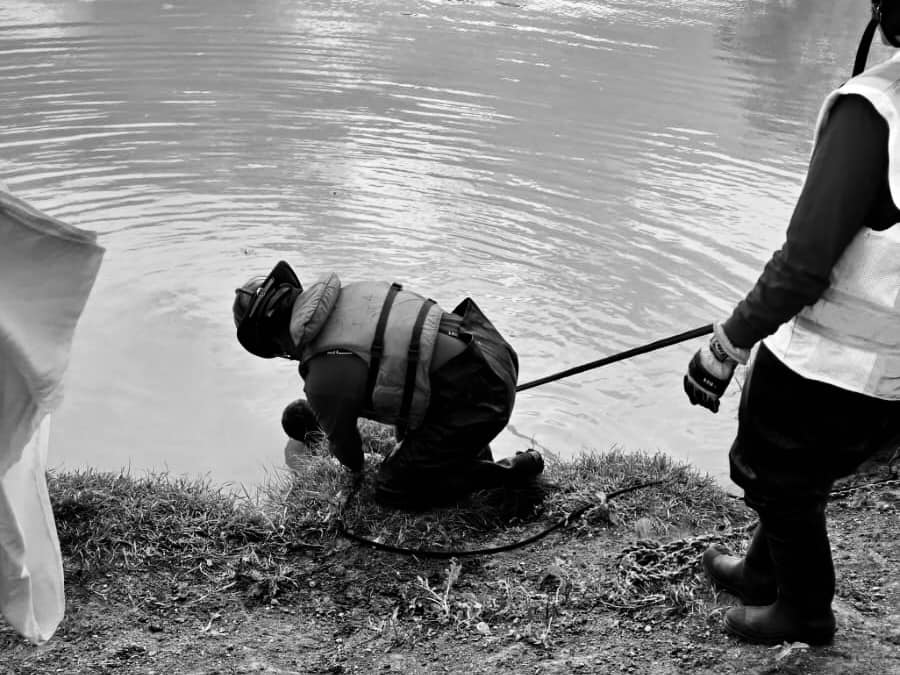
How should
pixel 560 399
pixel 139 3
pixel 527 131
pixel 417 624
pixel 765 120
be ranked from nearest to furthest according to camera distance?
pixel 417 624
pixel 560 399
pixel 527 131
pixel 765 120
pixel 139 3

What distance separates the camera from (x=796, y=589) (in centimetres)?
295

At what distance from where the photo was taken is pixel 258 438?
5.46 metres

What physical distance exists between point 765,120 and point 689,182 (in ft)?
10.8

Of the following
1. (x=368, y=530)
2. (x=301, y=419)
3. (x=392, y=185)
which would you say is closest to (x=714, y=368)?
(x=368, y=530)

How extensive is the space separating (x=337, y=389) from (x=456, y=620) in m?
1.04

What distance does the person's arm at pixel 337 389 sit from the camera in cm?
398

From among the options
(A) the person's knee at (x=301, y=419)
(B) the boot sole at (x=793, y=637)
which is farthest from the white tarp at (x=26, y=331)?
(A) the person's knee at (x=301, y=419)

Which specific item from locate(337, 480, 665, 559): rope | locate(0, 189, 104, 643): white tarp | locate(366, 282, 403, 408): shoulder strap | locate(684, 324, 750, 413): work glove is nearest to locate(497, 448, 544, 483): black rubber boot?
locate(337, 480, 665, 559): rope

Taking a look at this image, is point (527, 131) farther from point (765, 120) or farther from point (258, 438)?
point (258, 438)

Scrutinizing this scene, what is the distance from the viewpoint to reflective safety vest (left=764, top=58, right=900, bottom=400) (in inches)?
93.0

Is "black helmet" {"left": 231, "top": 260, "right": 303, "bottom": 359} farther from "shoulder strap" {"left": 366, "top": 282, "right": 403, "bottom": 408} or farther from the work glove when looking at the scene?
the work glove

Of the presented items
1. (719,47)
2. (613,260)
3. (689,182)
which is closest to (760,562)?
(613,260)

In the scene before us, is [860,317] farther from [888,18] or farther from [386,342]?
[386,342]

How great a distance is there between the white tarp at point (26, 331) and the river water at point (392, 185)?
2.61 metres
